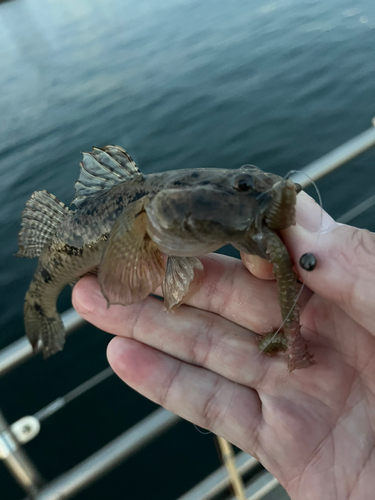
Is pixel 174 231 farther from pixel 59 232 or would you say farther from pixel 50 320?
pixel 50 320

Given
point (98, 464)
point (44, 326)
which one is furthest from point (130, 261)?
point (44, 326)

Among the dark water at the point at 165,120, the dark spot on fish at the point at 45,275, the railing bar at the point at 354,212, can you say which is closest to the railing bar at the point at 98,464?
the dark spot on fish at the point at 45,275

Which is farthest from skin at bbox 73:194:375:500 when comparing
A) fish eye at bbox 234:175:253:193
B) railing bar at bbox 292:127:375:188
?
railing bar at bbox 292:127:375:188

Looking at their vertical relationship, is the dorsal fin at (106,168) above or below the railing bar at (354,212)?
above

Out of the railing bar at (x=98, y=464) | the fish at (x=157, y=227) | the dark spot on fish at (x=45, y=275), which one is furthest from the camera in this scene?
the dark spot on fish at (x=45, y=275)

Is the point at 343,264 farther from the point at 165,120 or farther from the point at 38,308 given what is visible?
the point at 165,120

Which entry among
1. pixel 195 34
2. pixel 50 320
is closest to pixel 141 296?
pixel 50 320

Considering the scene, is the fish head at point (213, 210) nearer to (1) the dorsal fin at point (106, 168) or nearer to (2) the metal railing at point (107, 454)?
(1) the dorsal fin at point (106, 168)
